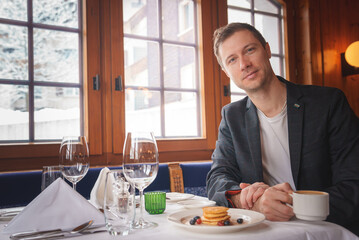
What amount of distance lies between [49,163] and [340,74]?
3.06 meters

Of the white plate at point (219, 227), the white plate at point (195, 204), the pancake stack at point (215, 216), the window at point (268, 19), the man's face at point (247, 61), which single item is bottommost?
the white plate at point (195, 204)

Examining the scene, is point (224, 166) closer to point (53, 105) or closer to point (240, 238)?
point (240, 238)

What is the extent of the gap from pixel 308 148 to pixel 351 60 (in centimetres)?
255

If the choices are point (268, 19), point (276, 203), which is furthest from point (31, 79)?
point (268, 19)

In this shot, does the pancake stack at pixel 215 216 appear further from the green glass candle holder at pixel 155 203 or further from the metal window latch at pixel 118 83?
the metal window latch at pixel 118 83

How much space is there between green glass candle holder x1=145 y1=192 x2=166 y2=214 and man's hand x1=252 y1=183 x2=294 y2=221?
0.29 meters

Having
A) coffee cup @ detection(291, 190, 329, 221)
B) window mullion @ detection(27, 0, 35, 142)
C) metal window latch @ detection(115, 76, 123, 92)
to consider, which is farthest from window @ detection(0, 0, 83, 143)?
coffee cup @ detection(291, 190, 329, 221)

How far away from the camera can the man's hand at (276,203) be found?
825 mm

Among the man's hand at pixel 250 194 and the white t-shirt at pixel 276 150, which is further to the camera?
the white t-shirt at pixel 276 150

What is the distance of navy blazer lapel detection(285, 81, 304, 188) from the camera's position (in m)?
1.27

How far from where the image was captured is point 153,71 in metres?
2.48

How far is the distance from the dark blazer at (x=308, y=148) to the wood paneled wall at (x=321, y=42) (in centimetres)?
203

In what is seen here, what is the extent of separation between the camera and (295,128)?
1.29 metres

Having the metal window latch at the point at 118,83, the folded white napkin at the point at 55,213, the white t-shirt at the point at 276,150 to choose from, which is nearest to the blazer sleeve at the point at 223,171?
the white t-shirt at the point at 276,150
